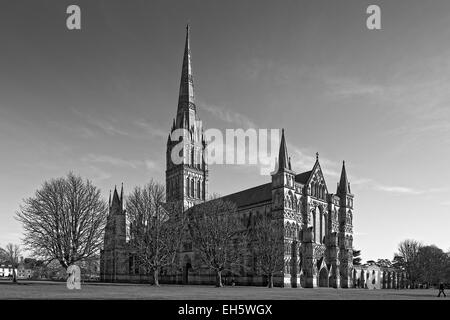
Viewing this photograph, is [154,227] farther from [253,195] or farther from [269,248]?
[253,195]

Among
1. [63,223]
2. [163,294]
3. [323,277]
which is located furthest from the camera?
[323,277]

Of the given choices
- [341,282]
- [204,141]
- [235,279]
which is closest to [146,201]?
[235,279]

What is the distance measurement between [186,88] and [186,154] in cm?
1934

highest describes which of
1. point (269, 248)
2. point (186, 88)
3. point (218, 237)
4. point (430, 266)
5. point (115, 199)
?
point (186, 88)

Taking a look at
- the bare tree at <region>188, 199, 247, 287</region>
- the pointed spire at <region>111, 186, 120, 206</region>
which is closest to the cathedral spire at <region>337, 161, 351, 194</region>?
the bare tree at <region>188, 199, 247, 287</region>

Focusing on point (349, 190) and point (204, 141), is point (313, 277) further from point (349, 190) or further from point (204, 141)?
point (204, 141)

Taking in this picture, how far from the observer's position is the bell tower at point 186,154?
370ft

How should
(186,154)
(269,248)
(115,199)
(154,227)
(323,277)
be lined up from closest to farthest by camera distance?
(154,227) → (269,248) → (323,277) → (186,154) → (115,199)

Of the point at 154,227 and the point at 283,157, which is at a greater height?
the point at 283,157

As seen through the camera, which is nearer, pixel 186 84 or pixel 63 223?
pixel 63 223

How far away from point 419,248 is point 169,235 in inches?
3532

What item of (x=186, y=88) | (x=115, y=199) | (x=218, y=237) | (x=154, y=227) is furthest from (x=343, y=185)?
(x=115, y=199)

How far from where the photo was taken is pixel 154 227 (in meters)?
66.7

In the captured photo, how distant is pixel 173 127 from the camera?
12038cm
